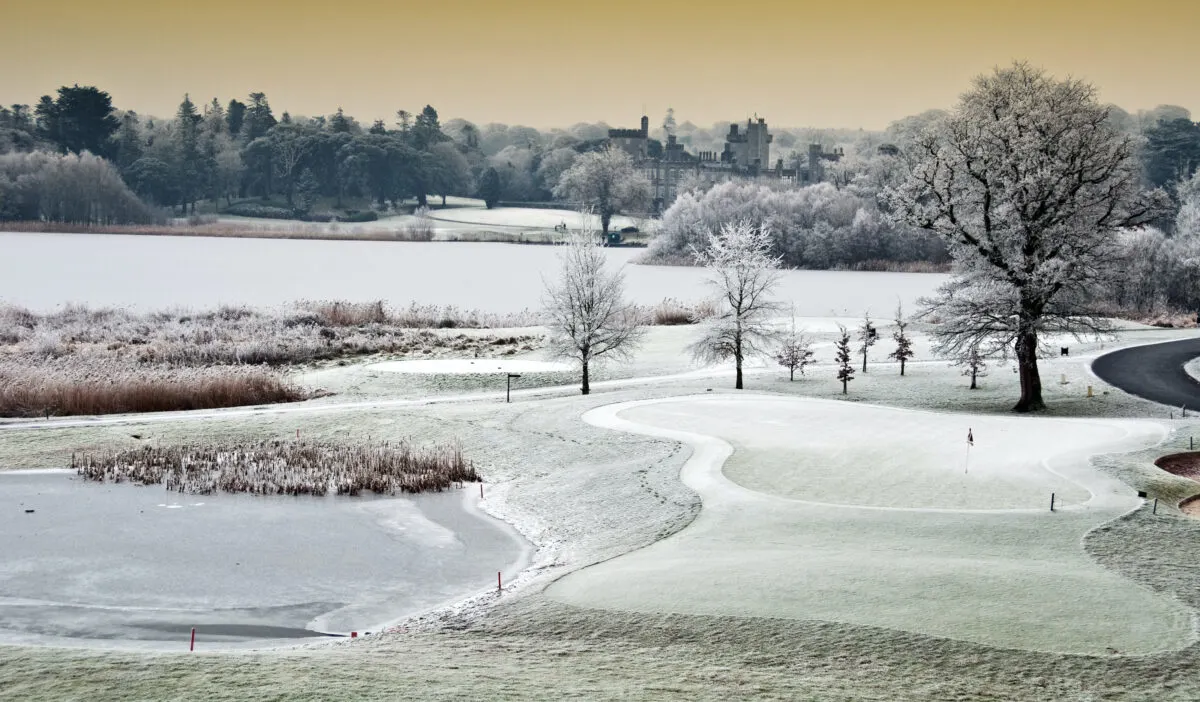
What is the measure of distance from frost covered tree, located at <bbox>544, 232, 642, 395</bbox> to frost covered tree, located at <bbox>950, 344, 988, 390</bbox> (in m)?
12.2

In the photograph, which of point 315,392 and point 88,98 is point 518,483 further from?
point 88,98

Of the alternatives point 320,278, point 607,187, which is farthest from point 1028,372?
point 607,187

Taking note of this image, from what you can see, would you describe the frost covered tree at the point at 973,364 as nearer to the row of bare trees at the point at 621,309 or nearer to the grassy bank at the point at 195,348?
the row of bare trees at the point at 621,309

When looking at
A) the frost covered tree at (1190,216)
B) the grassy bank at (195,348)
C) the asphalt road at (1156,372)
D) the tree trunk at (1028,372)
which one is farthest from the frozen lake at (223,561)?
the frost covered tree at (1190,216)

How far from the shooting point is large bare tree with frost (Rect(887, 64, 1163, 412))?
36344 millimetres

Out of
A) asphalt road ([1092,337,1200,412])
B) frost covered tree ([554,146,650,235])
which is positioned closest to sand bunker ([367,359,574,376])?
asphalt road ([1092,337,1200,412])

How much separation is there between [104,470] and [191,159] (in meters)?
185

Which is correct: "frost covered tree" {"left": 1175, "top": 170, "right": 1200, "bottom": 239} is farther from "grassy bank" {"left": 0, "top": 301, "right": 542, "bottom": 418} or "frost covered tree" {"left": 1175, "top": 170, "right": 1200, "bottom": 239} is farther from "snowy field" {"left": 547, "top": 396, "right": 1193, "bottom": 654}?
"snowy field" {"left": 547, "top": 396, "right": 1193, "bottom": 654}

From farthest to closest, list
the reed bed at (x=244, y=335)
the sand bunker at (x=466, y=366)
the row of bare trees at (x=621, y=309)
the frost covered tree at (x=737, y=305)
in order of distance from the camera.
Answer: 1. the reed bed at (x=244, y=335)
2. the sand bunker at (x=466, y=366)
3. the frost covered tree at (x=737, y=305)
4. the row of bare trees at (x=621, y=309)

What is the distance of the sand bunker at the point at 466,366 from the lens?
47.4 m

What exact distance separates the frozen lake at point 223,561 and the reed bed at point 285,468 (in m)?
0.63

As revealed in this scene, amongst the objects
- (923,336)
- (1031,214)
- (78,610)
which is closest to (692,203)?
(923,336)

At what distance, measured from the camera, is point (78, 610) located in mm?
17625

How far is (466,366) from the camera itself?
49.3m
